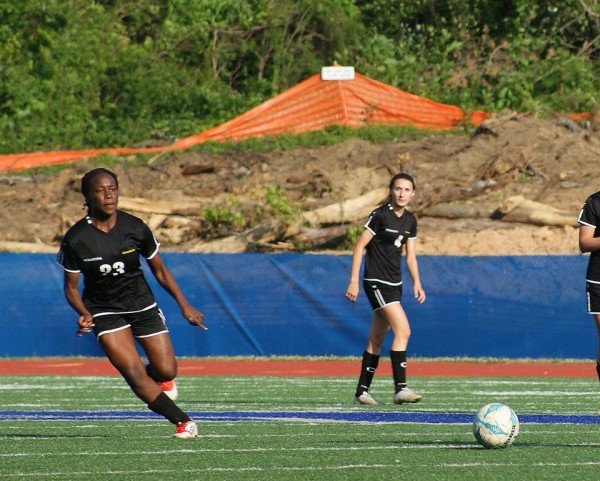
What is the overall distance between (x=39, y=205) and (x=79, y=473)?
23075 millimetres

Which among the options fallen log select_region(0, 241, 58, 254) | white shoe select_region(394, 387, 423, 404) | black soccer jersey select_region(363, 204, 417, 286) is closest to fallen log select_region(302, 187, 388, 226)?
fallen log select_region(0, 241, 58, 254)

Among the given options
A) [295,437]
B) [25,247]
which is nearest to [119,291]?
[295,437]

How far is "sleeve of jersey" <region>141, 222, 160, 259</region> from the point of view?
8828 mm

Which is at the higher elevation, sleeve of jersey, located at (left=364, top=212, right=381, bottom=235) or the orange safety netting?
the orange safety netting

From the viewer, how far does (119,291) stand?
8.80 m

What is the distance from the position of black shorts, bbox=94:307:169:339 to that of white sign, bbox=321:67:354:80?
22.6 meters

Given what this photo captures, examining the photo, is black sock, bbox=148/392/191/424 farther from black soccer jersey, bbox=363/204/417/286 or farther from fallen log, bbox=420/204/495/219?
fallen log, bbox=420/204/495/219

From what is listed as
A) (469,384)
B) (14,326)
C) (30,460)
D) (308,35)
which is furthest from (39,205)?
(30,460)

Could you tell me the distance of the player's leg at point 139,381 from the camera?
28.0ft

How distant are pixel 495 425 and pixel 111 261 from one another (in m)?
2.74

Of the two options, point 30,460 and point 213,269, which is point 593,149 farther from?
point 30,460

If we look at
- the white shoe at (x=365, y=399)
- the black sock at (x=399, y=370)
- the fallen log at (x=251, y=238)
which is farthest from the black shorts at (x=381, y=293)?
the fallen log at (x=251, y=238)

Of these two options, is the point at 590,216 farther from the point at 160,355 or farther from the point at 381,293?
the point at 160,355

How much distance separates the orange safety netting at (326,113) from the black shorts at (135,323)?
2298cm
